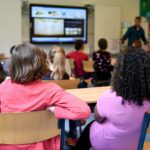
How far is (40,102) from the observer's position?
5.73 feet

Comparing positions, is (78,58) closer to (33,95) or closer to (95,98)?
(95,98)

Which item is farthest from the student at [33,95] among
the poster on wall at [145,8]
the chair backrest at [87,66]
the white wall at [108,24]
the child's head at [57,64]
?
the poster on wall at [145,8]

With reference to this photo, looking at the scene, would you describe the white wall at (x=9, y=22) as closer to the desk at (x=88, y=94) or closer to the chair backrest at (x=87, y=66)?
the chair backrest at (x=87, y=66)

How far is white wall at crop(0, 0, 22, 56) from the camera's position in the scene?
6.75 metres

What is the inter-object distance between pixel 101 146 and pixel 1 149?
2.17 feet

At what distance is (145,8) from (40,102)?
7623mm

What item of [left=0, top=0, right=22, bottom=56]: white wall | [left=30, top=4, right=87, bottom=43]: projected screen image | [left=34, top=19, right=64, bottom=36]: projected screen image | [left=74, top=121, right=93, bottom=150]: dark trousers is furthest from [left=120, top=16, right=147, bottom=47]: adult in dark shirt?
[left=74, top=121, right=93, bottom=150]: dark trousers

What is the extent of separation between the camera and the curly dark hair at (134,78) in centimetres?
189

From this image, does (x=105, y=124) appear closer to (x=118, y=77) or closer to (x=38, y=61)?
(x=118, y=77)

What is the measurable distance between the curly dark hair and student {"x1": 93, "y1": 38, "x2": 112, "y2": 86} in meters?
3.10

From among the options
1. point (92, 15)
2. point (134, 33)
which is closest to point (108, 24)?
point (92, 15)

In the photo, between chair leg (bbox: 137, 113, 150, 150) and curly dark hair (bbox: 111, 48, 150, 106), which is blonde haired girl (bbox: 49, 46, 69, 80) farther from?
chair leg (bbox: 137, 113, 150, 150)

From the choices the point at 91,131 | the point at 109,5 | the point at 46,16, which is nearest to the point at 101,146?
the point at 91,131

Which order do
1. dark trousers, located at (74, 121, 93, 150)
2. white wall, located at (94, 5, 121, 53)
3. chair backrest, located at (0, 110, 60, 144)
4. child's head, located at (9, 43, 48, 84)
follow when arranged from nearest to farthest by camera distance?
1. chair backrest, located at (0, 110, 60, 144)
2. child's head, located at (9, 43, 48, 84)
3. dark trousers, located at (74, 121, 93, 150)
4. white wall, located at (94, 5, 121, 53)
